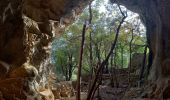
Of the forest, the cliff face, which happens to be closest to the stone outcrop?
the forest

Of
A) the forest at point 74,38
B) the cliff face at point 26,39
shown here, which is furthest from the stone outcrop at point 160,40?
the cliff face at point 26,39

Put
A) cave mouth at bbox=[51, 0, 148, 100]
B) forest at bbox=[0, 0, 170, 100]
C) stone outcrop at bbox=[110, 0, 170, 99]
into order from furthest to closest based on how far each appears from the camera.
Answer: cave mouth at bbox=[51, 0, 148, 100] → stone outcrop at bbox=[110, 0, 170, 99] → forest at bbox=[0, 0, 170, 100]

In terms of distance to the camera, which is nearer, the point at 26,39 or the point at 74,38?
the point at 26,39

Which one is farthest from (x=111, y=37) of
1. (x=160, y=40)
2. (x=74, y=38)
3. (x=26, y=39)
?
(x=26, y=39)

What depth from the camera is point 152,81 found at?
1357 cm

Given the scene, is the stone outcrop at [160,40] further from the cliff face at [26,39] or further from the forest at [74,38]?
the cliff face at [26,39]

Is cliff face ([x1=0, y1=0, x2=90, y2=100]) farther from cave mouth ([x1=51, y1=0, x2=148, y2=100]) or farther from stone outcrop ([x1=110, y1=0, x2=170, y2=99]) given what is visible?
stone outcrop ([x1=110, y1=0, x2=170, y2=99])

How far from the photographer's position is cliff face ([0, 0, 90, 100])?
8211 mm

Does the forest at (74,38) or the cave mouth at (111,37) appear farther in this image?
the cave mouth at (111,37)

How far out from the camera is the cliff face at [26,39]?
26.9ft

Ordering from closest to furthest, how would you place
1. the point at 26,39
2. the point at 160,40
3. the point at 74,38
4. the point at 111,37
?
the point at 26,39 < the point at 74,38 < the point at 160,40 < the point at 111,37

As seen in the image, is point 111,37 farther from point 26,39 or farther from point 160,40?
point 26,39

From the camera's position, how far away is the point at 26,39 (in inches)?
375

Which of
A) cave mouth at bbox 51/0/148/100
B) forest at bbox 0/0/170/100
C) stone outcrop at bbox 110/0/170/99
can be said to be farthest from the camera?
cave mouth at bbox 51/0/148/100
